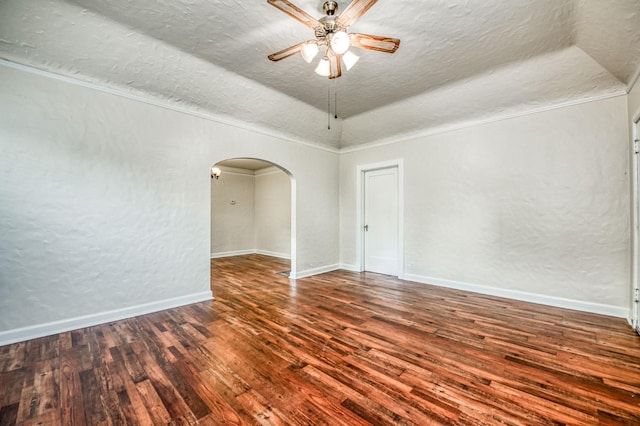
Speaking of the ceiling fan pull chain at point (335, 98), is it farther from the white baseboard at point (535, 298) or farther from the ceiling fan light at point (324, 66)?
the white baseboard at point (535, 298)

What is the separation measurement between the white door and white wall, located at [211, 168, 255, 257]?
4453 mm

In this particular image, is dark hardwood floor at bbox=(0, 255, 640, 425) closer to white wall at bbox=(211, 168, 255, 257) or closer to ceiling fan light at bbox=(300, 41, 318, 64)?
ceiling fan light at bbox=(300, 41, 318, 64)

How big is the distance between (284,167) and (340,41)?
307 cm

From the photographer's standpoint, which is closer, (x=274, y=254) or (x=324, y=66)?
(x=324, y=66)

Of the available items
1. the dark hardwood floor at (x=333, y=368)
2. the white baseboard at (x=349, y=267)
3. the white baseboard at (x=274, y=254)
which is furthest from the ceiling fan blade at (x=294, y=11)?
the white baseboard at (x=274, y=254)

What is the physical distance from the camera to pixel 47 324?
9.33ft

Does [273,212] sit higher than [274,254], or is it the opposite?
[273,212]

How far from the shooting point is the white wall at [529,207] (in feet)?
11.1

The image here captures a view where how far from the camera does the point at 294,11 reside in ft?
6.95

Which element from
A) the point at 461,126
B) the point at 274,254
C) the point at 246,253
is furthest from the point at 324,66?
the point at 246,253

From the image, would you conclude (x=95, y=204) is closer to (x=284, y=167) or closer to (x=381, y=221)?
(x=284, y=167)

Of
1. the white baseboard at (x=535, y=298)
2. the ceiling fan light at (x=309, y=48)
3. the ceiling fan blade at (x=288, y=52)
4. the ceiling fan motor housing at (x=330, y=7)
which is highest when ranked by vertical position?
the ceiling fan motor housing at (x=330, y=7)

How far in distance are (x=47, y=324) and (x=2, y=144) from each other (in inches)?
75.0

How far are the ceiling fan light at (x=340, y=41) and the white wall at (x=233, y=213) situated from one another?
666cm
